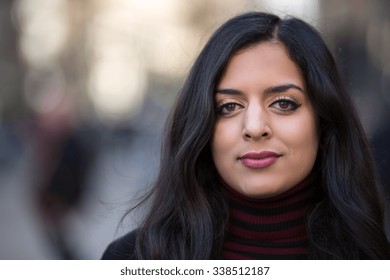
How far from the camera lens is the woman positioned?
1810 millimetres

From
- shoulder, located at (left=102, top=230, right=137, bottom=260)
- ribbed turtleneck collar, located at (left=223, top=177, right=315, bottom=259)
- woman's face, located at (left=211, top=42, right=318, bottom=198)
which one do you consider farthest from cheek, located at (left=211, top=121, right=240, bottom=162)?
shoulder, located at (left=102, top=230, right=137, bottom=260)

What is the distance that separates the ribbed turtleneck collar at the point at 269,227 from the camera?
1.84 meters

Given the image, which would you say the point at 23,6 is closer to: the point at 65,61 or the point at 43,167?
the point at 65,61

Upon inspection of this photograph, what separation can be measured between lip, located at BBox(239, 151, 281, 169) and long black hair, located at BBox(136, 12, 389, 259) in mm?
156

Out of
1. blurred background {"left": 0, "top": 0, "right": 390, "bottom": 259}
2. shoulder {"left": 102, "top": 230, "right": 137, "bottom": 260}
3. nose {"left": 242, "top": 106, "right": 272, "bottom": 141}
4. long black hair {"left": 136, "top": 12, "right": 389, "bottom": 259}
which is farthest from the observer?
blurred background {"left": 0, "top": 0, "right": 390, "bottom": 259}

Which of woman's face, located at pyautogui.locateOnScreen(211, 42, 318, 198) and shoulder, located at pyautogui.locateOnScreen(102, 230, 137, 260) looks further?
shoulder, located at pyautogui.locateOnScreen(102, 230, 137, 260)

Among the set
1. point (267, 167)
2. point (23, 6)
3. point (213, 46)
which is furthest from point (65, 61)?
point (267, 167)

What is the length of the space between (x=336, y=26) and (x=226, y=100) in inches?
36.0

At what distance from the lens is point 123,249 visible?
2.06 meters

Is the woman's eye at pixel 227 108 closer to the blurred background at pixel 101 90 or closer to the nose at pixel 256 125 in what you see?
the nose at pixel 256 125

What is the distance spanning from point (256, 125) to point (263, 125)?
0.02m

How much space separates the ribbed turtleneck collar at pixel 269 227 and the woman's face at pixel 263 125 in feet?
0.12

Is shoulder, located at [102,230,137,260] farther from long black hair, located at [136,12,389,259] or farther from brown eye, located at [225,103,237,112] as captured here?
brown eye, located at [225,103,237,112]

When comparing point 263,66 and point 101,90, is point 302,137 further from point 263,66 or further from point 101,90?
point 101,90
